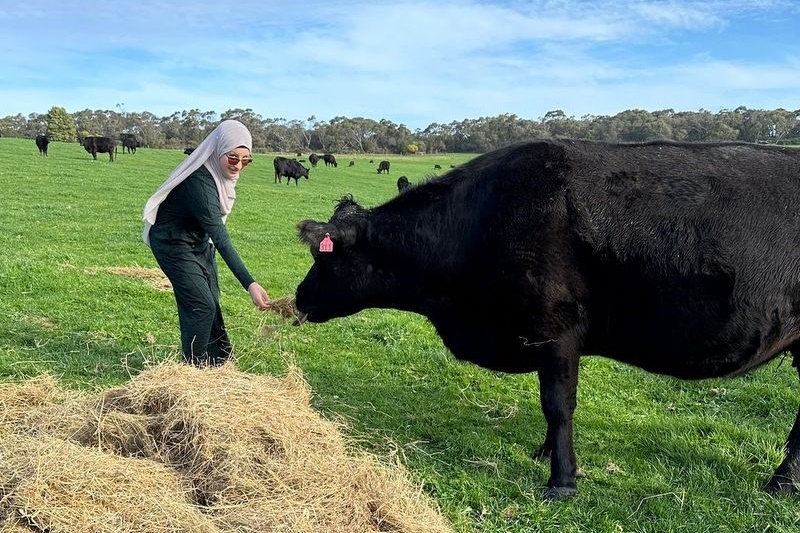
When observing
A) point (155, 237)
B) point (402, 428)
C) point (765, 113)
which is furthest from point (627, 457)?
point (765, 113)

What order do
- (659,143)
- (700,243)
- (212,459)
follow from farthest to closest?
(659,143) < (700,243) < (212,459)

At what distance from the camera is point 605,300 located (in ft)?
16.7

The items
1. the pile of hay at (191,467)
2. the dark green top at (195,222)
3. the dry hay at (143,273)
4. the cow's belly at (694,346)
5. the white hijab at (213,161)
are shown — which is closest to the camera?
the pile of hay at (191,467)

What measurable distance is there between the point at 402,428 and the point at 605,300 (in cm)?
226

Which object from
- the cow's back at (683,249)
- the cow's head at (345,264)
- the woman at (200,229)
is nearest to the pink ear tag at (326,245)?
the cow's head at (345,264)

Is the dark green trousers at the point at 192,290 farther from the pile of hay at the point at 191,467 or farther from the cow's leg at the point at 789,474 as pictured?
the cow's leg at the point at 789,474

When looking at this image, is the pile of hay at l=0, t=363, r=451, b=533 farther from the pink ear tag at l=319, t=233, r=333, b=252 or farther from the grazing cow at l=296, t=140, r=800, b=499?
the grazing cow at l=296, t=140, r=800, b=499

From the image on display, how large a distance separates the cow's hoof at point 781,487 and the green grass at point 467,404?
0.11m

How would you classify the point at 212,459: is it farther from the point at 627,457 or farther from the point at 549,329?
the point at 627,457

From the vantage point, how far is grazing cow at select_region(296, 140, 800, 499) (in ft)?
16.1

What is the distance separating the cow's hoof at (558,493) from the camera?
4.88 meters

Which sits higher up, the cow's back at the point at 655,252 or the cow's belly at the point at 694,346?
the cow's back at the point at 655,252

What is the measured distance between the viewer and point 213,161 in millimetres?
5738

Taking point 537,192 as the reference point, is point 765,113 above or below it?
above
